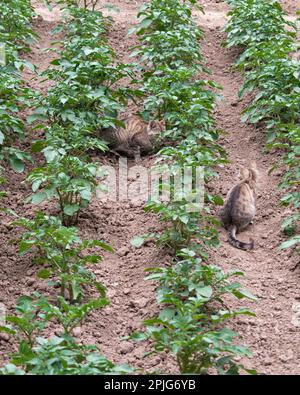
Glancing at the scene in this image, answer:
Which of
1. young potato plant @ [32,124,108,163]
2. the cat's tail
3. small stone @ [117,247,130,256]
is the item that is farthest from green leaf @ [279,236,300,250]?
young potato plant @ [32,124,108,163]

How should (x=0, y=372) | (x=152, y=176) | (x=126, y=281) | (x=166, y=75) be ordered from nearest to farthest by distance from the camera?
(x=0, y=372) < (x=126, y=281) < (x=152, y=176) < (x=166, y=75)

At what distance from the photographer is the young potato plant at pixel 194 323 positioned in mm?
4762

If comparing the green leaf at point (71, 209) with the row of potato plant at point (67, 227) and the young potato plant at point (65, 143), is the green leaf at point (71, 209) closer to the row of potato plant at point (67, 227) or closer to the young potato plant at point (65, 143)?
the row of potato plant at point (67, 227)

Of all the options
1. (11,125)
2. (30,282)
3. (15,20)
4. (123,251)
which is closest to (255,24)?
(15,20)

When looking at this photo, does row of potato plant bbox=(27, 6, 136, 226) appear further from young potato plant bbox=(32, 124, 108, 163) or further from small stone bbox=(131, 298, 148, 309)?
small stone bbox=(131, 298, 148, 309)

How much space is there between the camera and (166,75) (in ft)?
27.8

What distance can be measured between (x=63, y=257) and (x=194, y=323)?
43.1 inches

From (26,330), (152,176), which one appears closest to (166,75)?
(152,176)

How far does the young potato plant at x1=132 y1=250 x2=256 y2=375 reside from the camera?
4.76 metres

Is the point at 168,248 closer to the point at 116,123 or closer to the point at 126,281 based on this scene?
the point at 126,281

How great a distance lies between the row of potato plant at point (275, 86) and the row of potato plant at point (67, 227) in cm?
130

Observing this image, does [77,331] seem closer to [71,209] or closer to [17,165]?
[71,209]

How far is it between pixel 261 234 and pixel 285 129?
120 centimetres

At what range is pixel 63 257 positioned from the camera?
577 centimetres
